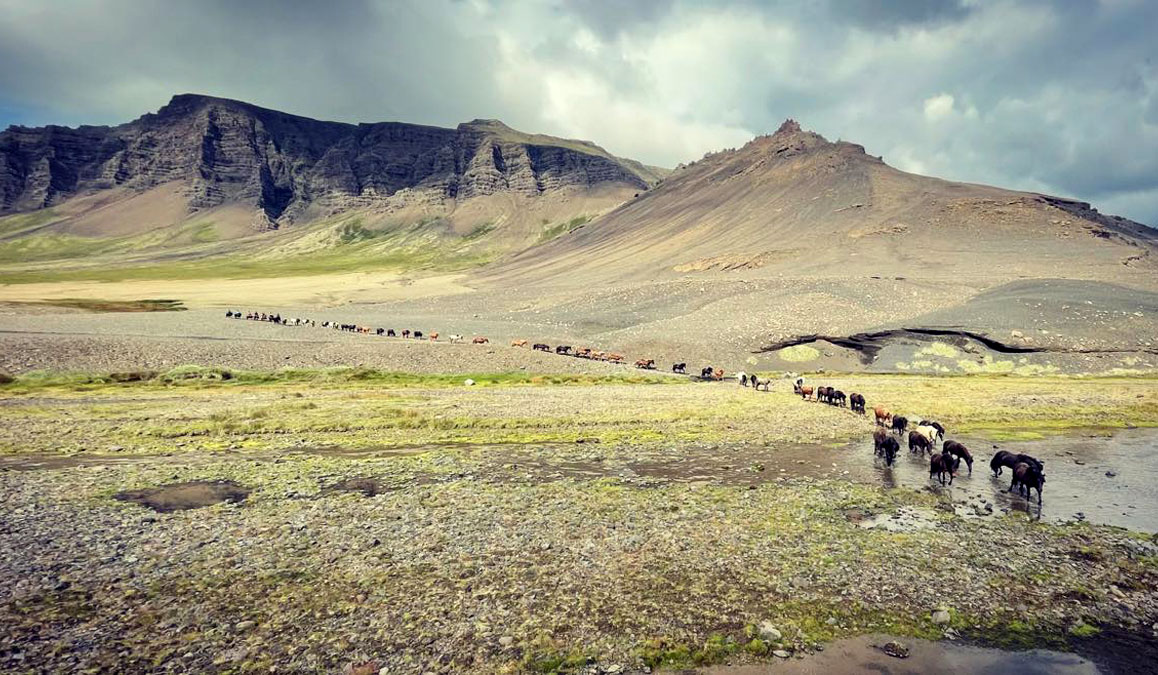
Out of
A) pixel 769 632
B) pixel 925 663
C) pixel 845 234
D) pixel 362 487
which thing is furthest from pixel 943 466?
pixel 845 234

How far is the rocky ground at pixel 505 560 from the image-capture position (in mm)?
10406

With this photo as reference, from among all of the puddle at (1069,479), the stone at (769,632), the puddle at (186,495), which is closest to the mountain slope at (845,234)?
the puddle at (1069,479)

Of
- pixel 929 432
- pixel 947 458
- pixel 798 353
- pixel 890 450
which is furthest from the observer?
pixel 798 353

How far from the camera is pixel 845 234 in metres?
133

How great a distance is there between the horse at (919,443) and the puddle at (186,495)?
80.9 ft

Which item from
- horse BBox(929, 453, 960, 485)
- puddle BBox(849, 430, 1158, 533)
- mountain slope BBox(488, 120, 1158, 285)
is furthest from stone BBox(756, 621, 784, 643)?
mountain slope BBox(488, 120, 1158, 285)

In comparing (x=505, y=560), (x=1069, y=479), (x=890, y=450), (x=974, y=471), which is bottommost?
(x=505, y=560)

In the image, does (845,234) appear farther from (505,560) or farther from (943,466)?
(505,560)

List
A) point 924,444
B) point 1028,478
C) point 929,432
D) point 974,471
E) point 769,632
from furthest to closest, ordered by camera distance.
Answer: point 929,432 → point 924,444 → point 974,471 → point 1028,478 → point 769,632

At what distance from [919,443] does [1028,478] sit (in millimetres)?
5985

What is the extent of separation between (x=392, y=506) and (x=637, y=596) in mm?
8393

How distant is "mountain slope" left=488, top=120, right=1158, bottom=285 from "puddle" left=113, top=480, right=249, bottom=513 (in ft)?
336

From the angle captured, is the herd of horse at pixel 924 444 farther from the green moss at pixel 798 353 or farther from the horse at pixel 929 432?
the green moss at pixel 798 353

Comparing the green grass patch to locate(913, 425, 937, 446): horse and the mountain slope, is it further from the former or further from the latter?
locate(913, 425, 937, 446): horse
